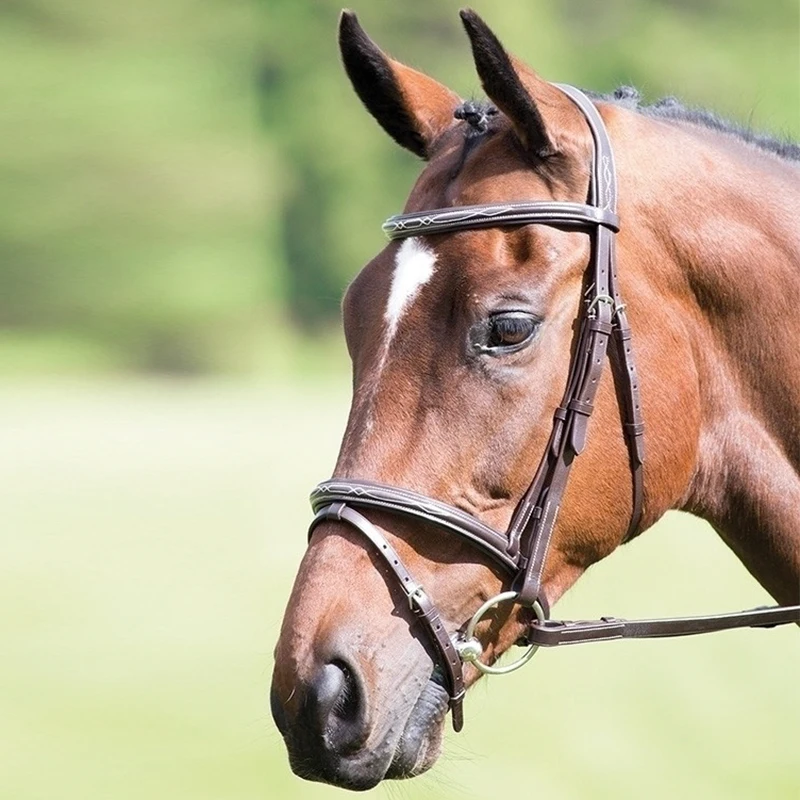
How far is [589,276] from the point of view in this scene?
5.52 ft

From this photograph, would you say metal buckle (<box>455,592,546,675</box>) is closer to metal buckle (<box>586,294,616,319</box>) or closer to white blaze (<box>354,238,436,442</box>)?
white blaze (<box>354,238,436,442</box>)

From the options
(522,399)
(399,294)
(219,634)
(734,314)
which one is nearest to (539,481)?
(522,399)

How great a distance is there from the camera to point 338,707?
1479 mm

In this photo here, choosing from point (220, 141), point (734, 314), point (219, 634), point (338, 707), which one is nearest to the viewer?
point (338, 707)

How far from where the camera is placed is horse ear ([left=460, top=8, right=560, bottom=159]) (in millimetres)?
1573

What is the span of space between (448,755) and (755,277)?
3.26 ft

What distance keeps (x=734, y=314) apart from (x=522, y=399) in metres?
0.48

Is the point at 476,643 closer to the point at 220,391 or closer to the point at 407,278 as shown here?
the point at 407,278

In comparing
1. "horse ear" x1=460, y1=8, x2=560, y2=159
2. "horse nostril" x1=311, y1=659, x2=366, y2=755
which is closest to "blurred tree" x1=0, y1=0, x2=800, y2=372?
"horse ear" x1=460, y1=8, x2=560, y2=159

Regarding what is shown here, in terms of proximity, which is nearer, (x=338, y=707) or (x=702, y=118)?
(x=338, y=707)

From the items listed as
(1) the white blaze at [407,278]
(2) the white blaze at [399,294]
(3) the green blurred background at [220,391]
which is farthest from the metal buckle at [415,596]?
(3) the green blurred background at [220,391]

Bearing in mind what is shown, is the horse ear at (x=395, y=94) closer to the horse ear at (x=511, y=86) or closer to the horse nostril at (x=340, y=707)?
the horse ear at (x=511, y=86)

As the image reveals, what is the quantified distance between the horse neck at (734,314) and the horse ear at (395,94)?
0.40 m

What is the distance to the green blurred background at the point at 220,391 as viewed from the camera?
3.78 m
